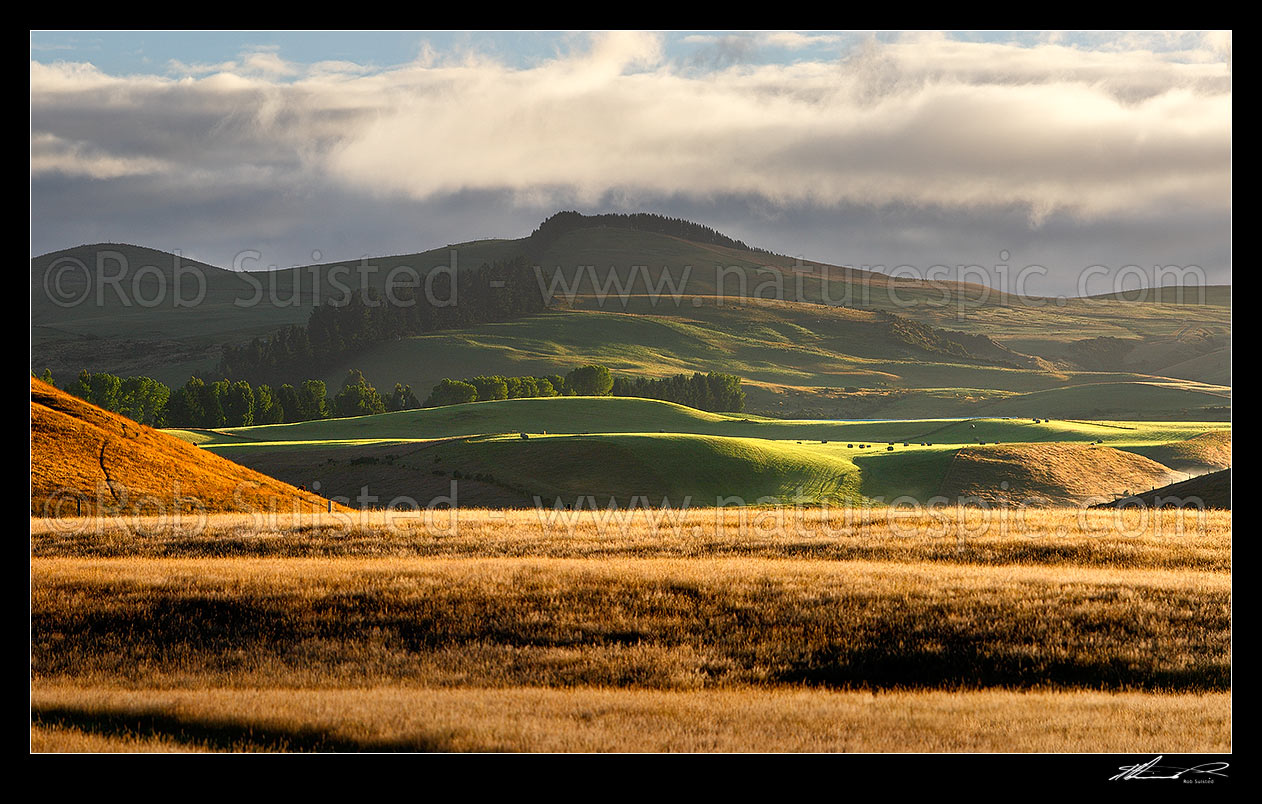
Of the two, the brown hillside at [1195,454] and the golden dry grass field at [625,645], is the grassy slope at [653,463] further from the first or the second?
the golden dry grass field at [625,645]

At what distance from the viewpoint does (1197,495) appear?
42.6 m

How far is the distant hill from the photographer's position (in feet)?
129

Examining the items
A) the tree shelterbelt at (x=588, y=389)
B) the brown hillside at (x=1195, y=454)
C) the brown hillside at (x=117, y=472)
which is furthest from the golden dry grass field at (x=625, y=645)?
the tree shelterbelt at (x=588, y=389)

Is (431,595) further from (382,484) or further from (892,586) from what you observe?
(382,484)

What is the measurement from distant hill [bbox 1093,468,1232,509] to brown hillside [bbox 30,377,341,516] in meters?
32.3

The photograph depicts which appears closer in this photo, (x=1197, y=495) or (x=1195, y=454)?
(x=1197, y=495)

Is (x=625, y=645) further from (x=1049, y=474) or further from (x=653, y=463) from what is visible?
(x=1049, y=474)

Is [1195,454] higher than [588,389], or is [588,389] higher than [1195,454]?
[588,389]

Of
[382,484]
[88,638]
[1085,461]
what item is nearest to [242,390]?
[382,484]
